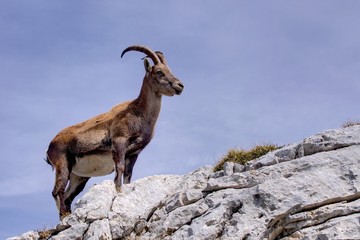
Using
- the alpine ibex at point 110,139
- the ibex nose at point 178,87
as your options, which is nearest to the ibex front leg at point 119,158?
the alpine ibex at point 110,139

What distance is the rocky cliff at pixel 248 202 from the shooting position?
13359 mm

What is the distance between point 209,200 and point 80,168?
24.7 ft

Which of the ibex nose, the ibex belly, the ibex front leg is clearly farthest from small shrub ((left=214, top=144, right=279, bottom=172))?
the ibex belly

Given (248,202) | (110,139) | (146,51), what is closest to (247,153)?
(110,139)

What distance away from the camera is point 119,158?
66.8 feet

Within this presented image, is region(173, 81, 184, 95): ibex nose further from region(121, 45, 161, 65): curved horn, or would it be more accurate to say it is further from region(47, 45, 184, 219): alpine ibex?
region(121, 45, 161, 65): curved horn

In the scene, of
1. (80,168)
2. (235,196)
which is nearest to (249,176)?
(235,196)

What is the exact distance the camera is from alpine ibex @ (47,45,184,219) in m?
20.9

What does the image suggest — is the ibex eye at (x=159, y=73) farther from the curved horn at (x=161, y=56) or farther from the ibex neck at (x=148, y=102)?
the curved horn at (x=161, y=56)

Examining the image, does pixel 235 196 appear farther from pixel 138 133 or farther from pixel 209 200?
pixel 138 133

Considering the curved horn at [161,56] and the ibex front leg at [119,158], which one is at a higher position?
the curved horn at [161,56]

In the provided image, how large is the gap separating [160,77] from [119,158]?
10.7ft

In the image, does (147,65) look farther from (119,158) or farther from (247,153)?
(247,153)

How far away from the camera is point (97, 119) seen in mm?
22141
